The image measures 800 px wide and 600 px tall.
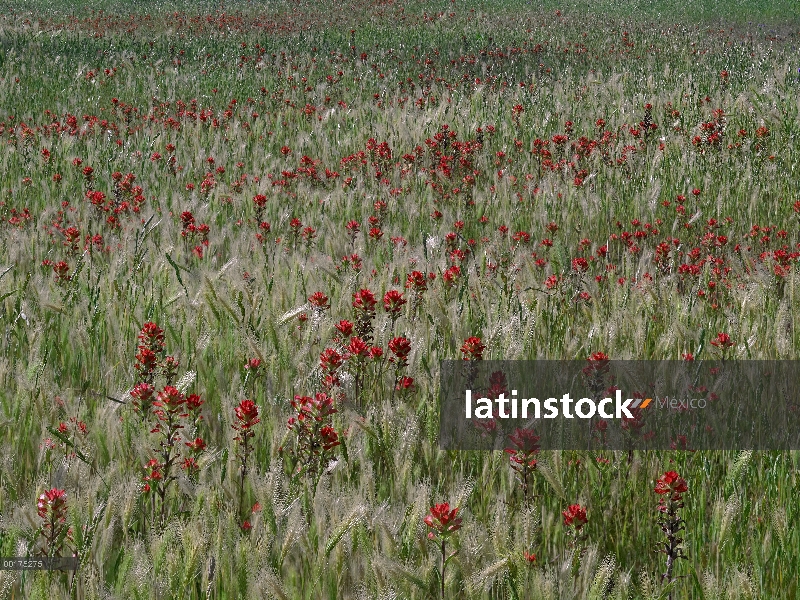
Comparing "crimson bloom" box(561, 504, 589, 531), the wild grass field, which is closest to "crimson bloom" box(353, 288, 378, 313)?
the wild grass field

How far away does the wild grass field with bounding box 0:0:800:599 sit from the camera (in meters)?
1.85

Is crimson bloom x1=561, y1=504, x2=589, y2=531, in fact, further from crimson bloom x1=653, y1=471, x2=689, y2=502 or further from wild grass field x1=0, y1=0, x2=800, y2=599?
crimson bloom x1=653, y1=471, x2=689, y2=502

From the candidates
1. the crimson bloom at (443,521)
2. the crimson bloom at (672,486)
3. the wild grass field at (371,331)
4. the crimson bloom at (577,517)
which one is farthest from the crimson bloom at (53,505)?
the crimson bloom at (672,486)

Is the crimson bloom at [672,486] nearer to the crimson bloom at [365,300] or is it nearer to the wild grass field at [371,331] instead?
the wild grass field at [371,331]

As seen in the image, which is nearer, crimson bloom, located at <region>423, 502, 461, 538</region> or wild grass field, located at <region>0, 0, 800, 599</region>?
crimson bloom, located at <region>423, 502, 461, 538</region>

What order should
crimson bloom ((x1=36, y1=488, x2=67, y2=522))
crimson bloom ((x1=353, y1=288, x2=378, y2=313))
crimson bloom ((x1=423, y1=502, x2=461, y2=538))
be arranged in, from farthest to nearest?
1. crimson bloom ((x1=353, y1=288, x2=378, y2=313))
2. crimson bloom ((x1=36, y1=488, x2=67, y2=522))
3. crimson bloom ((x1=423, y1=502, x2=461, y2=538))

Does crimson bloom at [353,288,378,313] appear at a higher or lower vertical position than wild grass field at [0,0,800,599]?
higher

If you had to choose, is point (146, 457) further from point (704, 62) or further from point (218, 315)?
point (704, 62)

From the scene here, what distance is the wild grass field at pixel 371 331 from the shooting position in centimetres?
185

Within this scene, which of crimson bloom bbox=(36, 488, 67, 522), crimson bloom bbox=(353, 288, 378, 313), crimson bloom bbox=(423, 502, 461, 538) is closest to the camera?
crimson bloom bbox=(423, 502, 461, 538)

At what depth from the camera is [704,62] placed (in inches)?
497

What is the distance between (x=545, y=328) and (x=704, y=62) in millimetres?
10761

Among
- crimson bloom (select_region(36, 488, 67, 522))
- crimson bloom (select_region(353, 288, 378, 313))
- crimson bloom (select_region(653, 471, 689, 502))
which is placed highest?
crimson bloom (select_region(353, 288, 378, 313))

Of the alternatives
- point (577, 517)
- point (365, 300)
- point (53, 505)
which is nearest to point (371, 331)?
point (365, 300)
